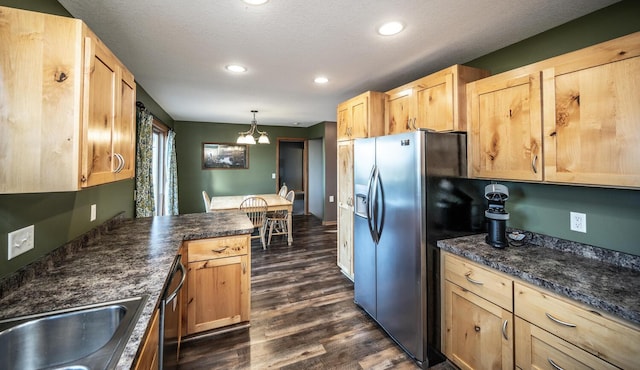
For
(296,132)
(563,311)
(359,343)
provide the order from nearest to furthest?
(563,311) < (359,343) < (296,132)

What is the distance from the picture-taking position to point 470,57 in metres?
2.22

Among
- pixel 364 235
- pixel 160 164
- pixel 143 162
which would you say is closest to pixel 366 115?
pixel 364 235

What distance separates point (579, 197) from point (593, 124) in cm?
56

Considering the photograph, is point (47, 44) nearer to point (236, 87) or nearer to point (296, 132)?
point (236, 87)

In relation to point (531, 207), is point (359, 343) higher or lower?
lower

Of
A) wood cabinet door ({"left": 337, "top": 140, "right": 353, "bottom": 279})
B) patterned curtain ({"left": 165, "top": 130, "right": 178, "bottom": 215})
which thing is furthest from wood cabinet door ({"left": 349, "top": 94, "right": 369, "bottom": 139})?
patterned curtain ({"left": 165, "top": 130, "right": 178, "bottom": 215})

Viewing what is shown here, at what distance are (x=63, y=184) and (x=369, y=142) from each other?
2005 millimetres

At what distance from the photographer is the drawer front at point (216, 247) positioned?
1.97 metres

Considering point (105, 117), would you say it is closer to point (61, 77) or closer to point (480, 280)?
point (61, 77)

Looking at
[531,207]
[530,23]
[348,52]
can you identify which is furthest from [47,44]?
[531,207]

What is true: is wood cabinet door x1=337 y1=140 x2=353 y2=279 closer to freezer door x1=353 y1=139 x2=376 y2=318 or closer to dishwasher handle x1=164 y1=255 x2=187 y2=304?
freezer door x1=353 y1=139 x2=376 y2=318

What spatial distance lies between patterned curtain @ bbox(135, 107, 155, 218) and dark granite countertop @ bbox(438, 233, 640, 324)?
310 cm

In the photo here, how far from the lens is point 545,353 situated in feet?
4.13

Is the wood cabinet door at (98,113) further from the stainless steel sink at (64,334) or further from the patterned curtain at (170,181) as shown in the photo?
the patterned curtain at (170,181)
